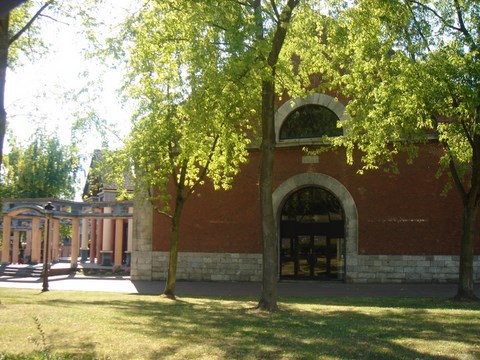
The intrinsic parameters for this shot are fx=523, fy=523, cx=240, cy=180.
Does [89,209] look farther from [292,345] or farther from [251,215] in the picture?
[292,345]

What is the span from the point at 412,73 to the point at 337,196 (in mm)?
9976

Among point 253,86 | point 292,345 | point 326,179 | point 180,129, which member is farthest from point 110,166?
point 292,345

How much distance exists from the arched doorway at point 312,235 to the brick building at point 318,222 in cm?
4

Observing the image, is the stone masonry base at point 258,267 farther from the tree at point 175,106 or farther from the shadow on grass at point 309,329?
the shadow on grass at point 309,329

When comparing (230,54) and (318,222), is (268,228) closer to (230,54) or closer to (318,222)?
(230,54)

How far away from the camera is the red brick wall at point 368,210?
67.3 ft

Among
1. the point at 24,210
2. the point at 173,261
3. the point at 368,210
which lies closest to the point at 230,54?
the point at 173,261

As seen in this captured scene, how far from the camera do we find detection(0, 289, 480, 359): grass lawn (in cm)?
705

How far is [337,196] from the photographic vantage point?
71.0ft

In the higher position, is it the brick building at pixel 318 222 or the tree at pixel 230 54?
the tree at pixel 230 54

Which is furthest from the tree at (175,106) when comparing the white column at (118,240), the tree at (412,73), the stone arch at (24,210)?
the white column at (118,240)

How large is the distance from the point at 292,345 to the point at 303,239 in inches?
596

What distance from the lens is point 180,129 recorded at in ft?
51.0

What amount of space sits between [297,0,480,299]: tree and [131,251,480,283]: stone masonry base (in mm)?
6481
